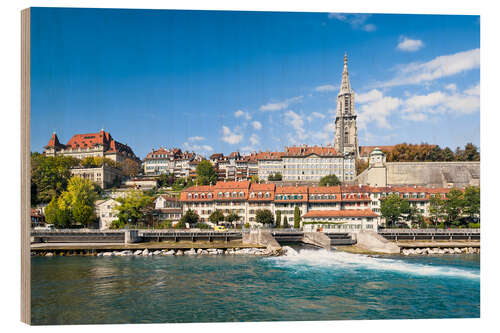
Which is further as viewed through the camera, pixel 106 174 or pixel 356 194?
pixel 106 174

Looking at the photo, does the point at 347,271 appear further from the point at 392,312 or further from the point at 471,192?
the point at 471,192

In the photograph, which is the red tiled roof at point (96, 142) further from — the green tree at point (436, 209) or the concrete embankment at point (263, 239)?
the green tree at point (436, 209)

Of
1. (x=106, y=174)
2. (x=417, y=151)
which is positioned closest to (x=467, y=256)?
(x=417, y=151)

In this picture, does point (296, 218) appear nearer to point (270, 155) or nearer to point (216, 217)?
point (216, 217)

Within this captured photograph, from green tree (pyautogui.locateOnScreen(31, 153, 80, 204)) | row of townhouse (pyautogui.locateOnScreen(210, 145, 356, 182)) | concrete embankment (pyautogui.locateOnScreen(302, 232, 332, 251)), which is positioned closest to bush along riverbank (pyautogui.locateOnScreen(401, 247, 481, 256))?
concrete embankment (pyautogui.locateOnScreen(302, 232, 332, 251))

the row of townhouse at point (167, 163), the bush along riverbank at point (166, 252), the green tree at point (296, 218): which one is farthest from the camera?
the row of townhouse at point (167, 163)

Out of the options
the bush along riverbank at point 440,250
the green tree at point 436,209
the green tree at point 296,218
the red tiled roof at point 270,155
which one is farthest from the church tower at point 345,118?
the bush along riverbank at point 440,250

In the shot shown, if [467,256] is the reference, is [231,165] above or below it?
above
